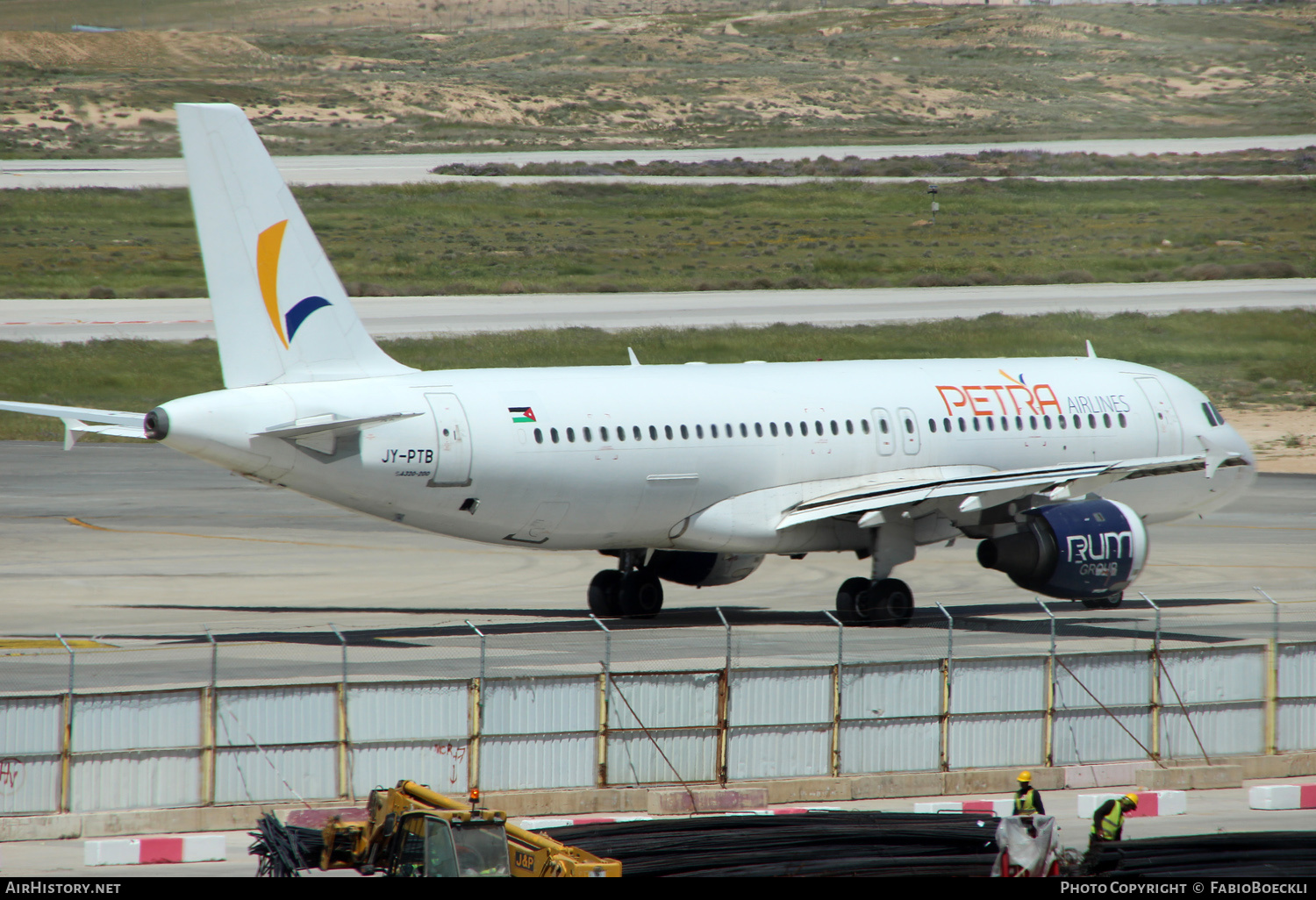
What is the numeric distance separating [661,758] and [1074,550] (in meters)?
13.2

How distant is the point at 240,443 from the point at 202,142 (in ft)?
16.8

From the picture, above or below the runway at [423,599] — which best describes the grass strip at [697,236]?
above

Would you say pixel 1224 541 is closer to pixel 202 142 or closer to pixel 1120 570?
pixel 1120 570

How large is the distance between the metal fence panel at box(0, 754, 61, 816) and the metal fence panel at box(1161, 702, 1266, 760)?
14.6 metres

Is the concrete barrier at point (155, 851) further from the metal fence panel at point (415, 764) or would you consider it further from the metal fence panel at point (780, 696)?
the metal fence panel at point (780, 696)

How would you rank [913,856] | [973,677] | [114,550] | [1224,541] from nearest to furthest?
[913,856] < [973,677] < [114,550] < [1224,541]

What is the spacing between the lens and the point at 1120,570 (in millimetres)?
35562

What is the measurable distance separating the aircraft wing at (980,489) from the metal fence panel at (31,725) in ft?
54.1

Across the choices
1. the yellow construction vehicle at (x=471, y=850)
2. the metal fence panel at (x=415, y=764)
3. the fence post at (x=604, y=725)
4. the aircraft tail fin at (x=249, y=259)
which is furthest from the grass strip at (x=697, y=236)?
the yellow construction vehicle at (x=471, y=850)

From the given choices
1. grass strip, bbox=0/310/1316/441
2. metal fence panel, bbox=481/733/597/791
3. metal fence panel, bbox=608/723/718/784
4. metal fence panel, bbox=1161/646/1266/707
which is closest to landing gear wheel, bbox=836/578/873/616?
metal fence panel, bbox=1161/646/1266/707

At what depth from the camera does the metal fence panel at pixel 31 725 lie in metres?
21.8

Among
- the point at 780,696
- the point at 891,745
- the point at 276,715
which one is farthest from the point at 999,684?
the point at 276,715

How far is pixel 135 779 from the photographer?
22.3m

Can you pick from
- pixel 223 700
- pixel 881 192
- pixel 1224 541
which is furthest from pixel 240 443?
pixel 881 192
